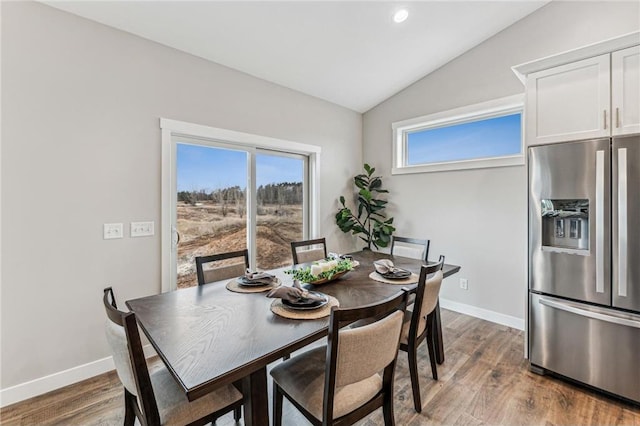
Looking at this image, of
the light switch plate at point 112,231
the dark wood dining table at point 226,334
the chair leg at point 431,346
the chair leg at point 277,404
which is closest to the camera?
the dark wood dining table at point 226,334

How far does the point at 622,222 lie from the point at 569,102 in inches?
37.3

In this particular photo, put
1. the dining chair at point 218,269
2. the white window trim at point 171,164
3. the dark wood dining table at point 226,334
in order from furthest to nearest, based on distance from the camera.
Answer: the white window trim at point 171,164, the dining chair at point 218,269, the dark wood dining table at point 226,334

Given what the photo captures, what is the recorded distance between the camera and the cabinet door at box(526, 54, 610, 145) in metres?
2.06

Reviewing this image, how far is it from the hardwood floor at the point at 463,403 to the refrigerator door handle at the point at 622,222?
2.63 ft

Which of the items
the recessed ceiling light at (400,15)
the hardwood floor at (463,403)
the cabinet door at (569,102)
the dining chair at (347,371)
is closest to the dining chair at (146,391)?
the dining chair at (347,371)

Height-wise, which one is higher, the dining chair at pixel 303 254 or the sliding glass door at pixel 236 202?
the sliding glass door at pixel 236 202

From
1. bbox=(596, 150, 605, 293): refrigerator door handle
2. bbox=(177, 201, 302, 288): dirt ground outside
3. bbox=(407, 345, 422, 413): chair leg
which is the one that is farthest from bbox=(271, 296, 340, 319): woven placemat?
bbox=(596, 150, 605, 293): refrigerator door handle

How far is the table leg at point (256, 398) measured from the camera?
123cm

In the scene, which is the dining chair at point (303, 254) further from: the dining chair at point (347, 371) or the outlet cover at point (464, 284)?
the outlet cover at point (464, 284)

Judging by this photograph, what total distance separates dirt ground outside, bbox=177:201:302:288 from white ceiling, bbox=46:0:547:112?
1.55 meters

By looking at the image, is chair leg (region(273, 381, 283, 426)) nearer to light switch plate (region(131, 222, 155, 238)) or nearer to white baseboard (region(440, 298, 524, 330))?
light switch plate (region(131, 222, 155, 238))

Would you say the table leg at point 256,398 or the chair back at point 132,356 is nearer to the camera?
the chair back at point 132,356

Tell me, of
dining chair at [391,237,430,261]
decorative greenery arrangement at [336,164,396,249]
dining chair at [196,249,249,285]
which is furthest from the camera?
decorative greenery arrangement at [336,164,396,249]

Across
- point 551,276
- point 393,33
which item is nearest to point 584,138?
point 551,276
